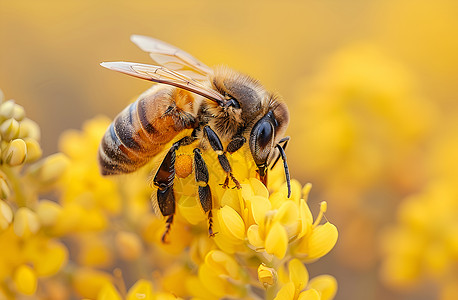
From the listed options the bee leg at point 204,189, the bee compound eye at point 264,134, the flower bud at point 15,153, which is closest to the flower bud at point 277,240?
the bee leg at point 204,189

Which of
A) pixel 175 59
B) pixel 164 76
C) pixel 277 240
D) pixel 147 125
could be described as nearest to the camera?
pixel 277 240

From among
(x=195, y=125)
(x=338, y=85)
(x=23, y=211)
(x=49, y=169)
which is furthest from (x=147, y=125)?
(x=338, y=85)

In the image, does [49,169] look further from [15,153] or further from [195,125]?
[195,125]

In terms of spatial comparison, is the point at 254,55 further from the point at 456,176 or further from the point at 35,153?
the point at 35,153

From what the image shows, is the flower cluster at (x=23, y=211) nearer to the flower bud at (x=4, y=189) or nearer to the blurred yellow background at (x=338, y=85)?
the flower bud at (x=4, y=189)

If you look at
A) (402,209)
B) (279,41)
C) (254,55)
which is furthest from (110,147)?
(279,41)

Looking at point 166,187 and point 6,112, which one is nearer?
point 6,112

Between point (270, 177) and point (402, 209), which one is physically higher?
point (270, 177)
